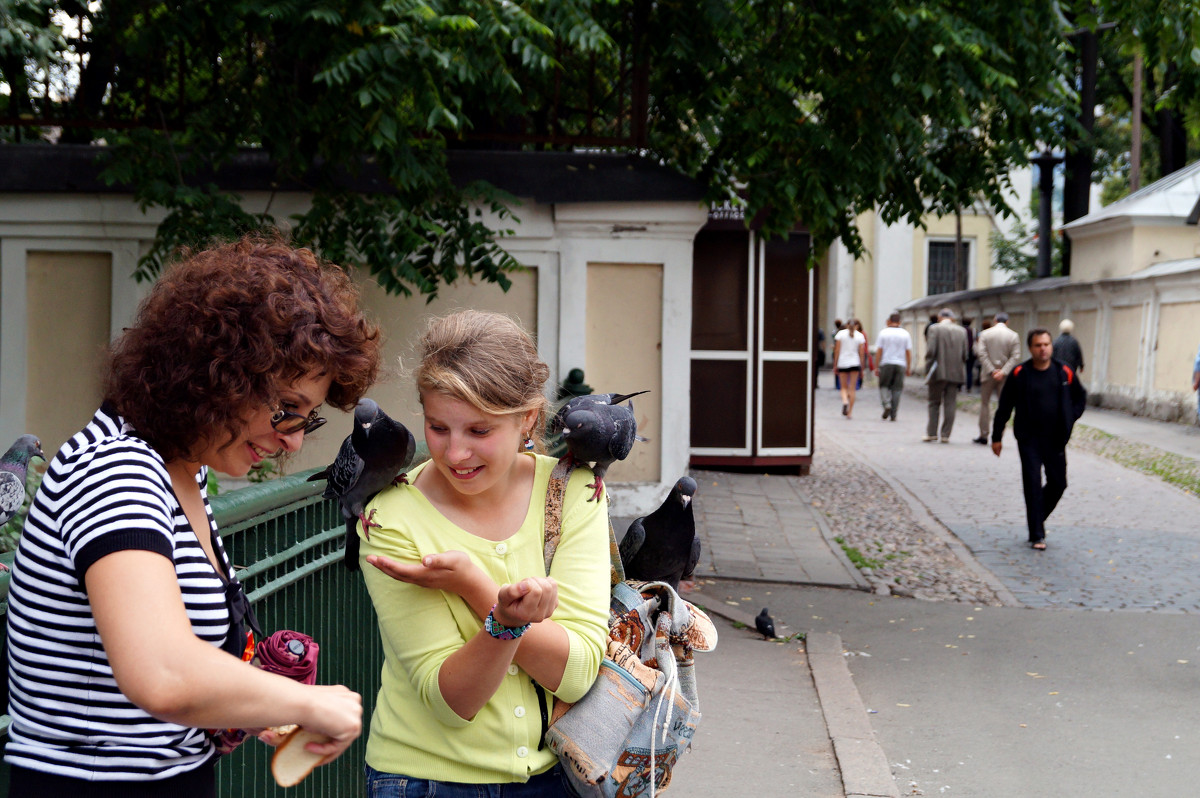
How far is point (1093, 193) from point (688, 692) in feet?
157

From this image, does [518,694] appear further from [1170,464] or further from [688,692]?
[1170,464]

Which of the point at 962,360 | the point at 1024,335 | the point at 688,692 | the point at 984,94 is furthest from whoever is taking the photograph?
the point at 1024,335

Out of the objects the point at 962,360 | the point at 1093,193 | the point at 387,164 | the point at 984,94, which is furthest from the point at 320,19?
the point at 1093,193

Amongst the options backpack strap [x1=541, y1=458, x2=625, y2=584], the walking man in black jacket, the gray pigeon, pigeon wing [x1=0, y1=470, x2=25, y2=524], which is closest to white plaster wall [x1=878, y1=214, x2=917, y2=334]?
the walking man in black jacket

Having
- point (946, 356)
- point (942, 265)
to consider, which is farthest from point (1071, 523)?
point (942, 265)

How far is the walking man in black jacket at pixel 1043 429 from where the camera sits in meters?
9.48

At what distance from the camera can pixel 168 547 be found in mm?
1475

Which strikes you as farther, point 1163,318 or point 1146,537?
point 1163,318

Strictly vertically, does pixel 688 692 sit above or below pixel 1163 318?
below

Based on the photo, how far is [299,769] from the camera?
5.08 feet

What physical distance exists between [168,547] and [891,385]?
2007 centimetres

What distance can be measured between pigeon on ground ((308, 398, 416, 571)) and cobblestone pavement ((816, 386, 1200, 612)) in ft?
21.9

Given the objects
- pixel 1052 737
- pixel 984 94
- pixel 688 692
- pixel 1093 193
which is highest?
pixel 1093 193

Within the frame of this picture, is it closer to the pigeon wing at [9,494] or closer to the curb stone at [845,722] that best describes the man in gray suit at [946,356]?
the curb stone at [845,722]
